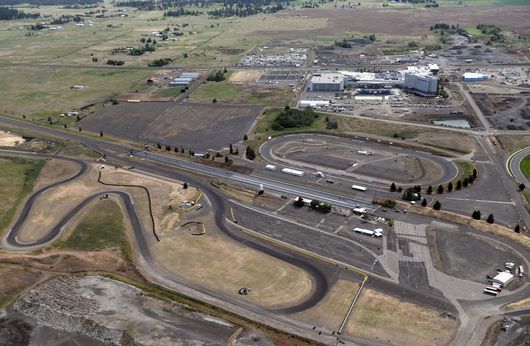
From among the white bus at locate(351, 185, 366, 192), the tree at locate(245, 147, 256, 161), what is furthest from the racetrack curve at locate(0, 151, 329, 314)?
the white bus at locate(351, 185, 366, 192)

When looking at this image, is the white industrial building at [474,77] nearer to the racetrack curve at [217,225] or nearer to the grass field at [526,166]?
the grass field at [526,166]

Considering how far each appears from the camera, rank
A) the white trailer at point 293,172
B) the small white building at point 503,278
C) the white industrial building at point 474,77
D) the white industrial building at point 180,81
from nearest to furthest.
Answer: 1. the small white building at point 503,278
2. the white trailer at point 293,172
3. the white industrial building at point 474,77
4. the white industrial building at point 180,81

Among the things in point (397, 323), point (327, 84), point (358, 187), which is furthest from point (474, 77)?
point (397, 323)

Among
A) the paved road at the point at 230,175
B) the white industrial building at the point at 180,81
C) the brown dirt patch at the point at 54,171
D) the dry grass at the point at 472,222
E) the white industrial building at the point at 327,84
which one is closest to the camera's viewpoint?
the dry grass at the point at 472,222

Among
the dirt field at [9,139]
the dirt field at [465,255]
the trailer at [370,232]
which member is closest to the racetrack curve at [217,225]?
the trailer at [370,232]

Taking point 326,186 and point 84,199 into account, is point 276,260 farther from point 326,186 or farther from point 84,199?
point 84,199

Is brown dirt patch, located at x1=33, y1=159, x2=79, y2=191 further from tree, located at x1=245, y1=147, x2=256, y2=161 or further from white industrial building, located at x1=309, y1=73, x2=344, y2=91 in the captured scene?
white industrial building, located at x1=309, y1=73, x2=344, y2=91

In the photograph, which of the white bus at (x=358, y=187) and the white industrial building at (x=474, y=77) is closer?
the white bus at (x=358, y=187)
